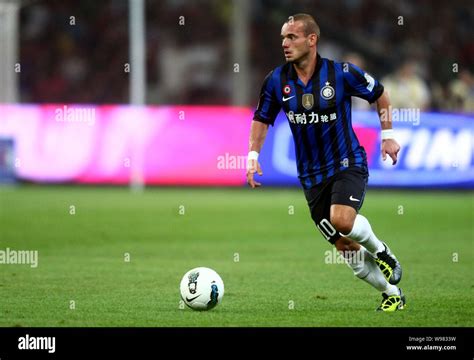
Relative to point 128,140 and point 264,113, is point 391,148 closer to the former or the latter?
point 264,113

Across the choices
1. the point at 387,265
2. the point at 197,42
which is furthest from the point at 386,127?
the point at 197,42

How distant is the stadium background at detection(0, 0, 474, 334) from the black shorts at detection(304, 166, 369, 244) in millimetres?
673

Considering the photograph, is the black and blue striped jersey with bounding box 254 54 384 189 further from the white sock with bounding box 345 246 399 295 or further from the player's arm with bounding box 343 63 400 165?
the white sock with bounding box 345 246 399 295

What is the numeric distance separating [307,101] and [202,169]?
44.8 ft

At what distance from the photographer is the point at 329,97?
8.84 metres

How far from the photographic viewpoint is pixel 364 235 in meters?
8.56

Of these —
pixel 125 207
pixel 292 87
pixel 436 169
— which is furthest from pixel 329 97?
pixel 436 169

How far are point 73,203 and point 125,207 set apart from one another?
1.04 metres

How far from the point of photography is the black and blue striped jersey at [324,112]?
29.1 ft

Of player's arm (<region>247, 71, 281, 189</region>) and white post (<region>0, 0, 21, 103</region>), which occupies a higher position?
white post (<region>0, 0, 21, 103</region>)

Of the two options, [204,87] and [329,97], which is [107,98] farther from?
[329,97]

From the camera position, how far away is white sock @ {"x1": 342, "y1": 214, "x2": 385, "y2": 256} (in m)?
8.55

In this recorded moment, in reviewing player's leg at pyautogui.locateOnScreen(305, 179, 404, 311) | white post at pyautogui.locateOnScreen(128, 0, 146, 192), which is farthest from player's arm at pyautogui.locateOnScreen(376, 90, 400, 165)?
white post at pyautogui.locateOnScreen(128, 0, 146, 192)

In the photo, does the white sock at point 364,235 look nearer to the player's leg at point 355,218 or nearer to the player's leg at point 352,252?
the player's leg at point 355,218
